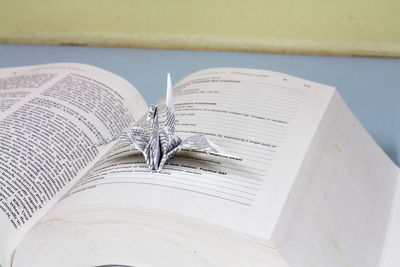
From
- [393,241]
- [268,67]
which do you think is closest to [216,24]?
[268,67]

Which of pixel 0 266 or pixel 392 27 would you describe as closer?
pixel 0 266

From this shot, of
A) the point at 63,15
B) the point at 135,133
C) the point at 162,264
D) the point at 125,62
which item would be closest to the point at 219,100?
the point at 135,133

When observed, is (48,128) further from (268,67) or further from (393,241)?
(268,67)

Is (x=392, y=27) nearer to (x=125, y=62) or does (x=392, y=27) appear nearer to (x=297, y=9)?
(x=297, y=9)

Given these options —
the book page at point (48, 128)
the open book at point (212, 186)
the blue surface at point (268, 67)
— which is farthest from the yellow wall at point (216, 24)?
the open book at point (212, 186)

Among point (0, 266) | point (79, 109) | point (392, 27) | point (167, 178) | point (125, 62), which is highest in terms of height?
point (392, 27)

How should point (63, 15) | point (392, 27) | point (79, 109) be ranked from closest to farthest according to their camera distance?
1. point (79, 109)
2. point (392, 27)
3. point (63, 15)

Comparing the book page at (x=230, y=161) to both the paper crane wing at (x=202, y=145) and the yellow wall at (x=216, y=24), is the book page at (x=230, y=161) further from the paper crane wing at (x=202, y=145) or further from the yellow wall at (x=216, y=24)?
the yellow wall at (x=216, y=24)
